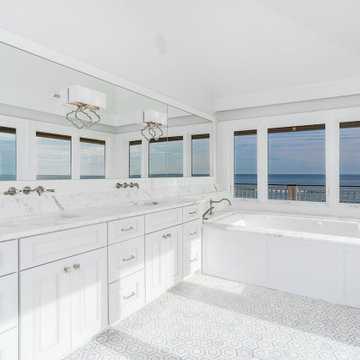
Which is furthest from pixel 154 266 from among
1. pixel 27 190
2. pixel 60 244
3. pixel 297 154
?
pixel 297 154

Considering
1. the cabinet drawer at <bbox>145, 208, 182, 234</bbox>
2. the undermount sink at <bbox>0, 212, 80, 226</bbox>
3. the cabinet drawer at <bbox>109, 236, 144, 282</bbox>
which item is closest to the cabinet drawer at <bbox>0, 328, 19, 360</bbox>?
the undermount sink at <bbox>0, 212, 80, 226</bbox>

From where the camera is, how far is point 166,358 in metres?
1.79

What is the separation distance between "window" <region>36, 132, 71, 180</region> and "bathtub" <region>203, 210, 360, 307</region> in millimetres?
1744

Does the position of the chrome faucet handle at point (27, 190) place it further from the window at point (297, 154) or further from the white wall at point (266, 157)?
the window at point (297, 154)

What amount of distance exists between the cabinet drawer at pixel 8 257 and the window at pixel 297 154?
12.0 ft

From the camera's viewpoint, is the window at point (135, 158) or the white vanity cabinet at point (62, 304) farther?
the window at point (135, 158)

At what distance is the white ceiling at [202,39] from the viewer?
225 cm

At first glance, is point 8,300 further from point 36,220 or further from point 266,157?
point 266,157

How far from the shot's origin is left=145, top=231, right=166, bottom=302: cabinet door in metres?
2.41

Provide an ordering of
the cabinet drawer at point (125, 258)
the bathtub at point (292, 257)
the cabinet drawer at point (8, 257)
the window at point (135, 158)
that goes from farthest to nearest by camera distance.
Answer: the window at point (135, 158), the bathtub at point (292, 257), the cabinet drawer at point (125, 258), the cabinet drawer at point (8, 257)

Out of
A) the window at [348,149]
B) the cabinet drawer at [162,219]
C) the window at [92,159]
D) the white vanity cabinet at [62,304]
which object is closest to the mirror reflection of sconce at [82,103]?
the window at [92,159]

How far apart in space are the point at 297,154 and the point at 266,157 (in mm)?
1158

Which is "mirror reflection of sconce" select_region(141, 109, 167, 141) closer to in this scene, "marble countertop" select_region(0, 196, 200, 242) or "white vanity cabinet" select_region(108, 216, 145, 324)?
"marble countertop" select_region(0, 196, 200, 242)

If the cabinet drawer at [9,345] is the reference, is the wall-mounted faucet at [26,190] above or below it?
above
